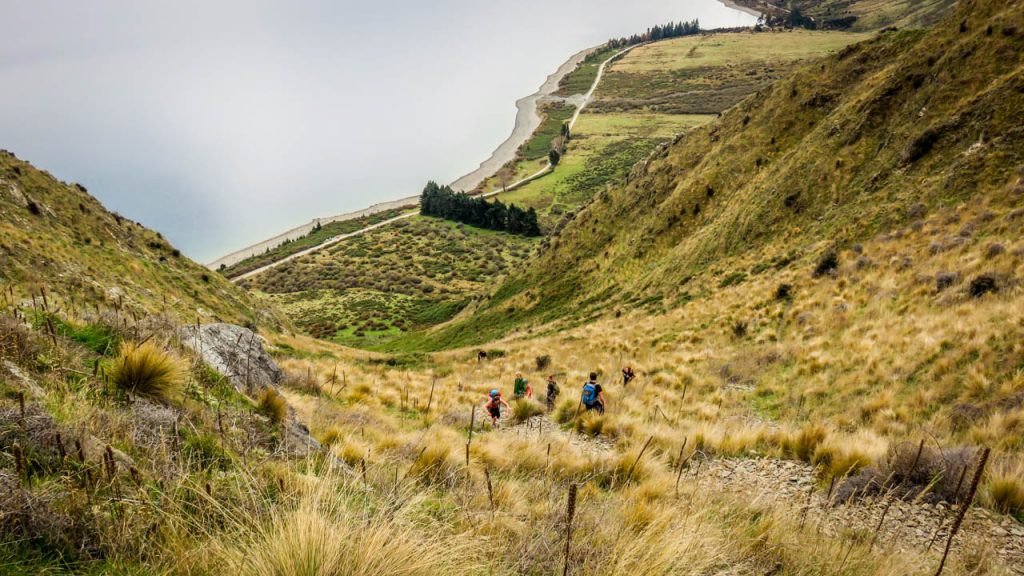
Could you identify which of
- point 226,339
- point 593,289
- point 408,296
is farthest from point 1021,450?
point 408,296

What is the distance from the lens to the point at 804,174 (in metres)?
26.5

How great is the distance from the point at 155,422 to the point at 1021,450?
31.7ft

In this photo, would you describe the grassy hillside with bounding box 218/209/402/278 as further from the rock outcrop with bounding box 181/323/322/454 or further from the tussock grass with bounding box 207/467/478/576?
the tussock grass with bounding box 207/467/478/576

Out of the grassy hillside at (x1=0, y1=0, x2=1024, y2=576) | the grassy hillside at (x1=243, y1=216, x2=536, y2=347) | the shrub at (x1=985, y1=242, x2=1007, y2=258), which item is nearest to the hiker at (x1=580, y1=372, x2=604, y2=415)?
the grassy hillside at (x1=0, y1=0, x2=1024, y2=576)

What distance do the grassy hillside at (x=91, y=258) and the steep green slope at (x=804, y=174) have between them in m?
17.9

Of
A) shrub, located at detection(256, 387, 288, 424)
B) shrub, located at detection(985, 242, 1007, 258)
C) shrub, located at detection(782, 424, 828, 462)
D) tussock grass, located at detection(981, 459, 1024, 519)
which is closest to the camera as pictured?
tussock grass, located at detection(981, 459, 1024, 519)

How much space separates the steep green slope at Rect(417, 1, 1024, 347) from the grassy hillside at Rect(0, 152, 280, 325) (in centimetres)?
1789

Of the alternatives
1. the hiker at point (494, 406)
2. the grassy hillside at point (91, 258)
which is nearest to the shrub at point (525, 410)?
the hiker at point (494, 406)

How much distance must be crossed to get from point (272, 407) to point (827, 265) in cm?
2015

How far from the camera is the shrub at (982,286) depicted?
36.0ft

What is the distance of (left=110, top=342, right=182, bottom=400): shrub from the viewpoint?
13.6ft

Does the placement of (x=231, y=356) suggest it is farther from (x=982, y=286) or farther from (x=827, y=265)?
(x=827, y=265)

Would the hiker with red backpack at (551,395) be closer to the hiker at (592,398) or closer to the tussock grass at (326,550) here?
the hiker at (592,398)

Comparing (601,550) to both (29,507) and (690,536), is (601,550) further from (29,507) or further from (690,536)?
(29,507)
